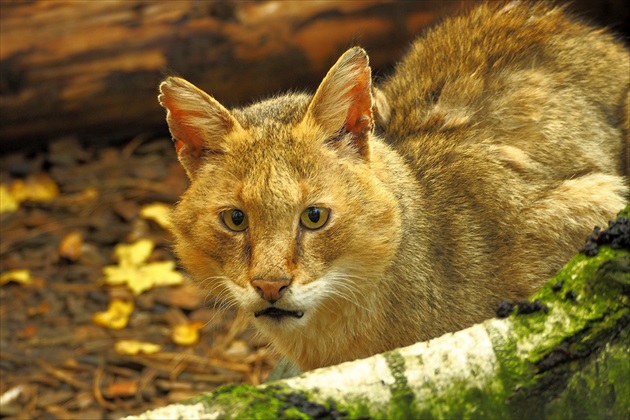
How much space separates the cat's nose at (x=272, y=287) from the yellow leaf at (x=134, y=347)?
10.3 feet

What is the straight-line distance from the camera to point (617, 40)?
573cm

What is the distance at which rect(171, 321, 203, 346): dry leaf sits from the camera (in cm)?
676

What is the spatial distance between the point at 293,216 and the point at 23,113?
4.98m

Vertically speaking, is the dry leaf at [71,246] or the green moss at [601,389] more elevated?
the green moss at [601,389]

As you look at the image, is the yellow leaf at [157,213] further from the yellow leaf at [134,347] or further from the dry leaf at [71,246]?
the yellow leaf at [134,347]

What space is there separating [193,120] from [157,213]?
380cm

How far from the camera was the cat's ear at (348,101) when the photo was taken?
13.1ft

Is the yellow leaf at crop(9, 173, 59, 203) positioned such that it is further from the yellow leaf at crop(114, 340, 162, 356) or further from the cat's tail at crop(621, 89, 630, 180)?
the cat's tail at crop(621, 89, 630, 180)

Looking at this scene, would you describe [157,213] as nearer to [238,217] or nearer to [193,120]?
[193,120]

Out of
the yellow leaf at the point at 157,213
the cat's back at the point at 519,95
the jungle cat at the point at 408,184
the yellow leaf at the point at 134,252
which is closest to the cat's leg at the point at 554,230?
the jungle cat at the point at 408,184

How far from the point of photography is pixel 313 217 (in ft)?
12.9

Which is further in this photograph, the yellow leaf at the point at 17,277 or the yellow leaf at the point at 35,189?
the yellow leaf at the point at 35,189

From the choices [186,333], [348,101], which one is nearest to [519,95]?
[348,101]

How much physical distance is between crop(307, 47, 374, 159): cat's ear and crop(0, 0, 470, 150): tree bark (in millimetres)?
3614
